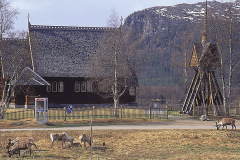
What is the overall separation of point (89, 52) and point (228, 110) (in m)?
22.8

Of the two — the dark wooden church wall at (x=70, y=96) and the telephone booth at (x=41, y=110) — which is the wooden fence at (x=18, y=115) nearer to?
the telephone booth at (x=41, y=110)

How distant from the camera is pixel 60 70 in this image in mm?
55750

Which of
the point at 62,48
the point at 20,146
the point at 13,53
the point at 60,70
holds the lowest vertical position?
the point at 20,146

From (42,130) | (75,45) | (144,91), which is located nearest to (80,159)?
(42,130)

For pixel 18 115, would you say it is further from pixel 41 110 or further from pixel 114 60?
pixel 114 60

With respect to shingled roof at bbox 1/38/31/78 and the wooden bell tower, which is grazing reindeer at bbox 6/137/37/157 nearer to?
shingled roof at bbox 1/38/31/78

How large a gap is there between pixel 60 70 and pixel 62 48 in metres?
4.47

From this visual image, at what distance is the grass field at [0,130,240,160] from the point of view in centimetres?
2297

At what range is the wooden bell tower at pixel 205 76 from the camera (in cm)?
4488

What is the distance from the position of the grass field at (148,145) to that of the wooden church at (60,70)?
2223 cm

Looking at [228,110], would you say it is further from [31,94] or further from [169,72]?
[169,72]

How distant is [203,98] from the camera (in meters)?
44.8

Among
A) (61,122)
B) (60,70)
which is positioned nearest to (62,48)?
(60,70)

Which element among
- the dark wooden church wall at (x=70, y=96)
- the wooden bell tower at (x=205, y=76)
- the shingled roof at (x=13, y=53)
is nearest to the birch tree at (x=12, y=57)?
the shingled roof at (x=13, y=53)
